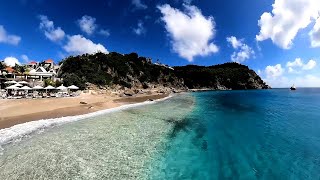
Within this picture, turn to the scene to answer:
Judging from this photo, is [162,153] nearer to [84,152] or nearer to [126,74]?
[84,152]

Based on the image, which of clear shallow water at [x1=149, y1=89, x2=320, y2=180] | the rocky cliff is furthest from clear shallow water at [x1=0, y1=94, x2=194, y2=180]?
the rocky cliff

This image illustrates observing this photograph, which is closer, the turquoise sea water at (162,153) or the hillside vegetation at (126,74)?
the turquoise sea water at (162,153)

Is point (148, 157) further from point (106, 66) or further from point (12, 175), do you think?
point (106, 66)

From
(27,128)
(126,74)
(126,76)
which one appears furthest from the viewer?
→ (126,74)

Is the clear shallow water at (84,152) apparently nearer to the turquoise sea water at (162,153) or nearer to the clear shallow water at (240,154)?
the turquoise sea water at (162,153)

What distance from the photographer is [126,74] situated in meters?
95.4

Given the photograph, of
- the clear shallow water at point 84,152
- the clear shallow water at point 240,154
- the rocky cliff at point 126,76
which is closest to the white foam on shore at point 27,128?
the clear shallow water at point 84,152

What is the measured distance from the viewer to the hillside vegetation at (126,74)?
Result: 7439cm

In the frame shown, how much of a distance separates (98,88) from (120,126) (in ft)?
162

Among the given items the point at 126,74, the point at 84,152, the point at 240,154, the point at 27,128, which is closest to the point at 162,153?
the point at 240,154

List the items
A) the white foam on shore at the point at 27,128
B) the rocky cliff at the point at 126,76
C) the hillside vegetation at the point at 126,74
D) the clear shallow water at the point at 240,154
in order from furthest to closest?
the hillside vegetation at the point at 126,74 < the rocky cliff at the point at 126,76 < the white foam on shore at the point at 27,128 < the clear shallow water at the point at 240,154

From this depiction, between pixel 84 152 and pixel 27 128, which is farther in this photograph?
pixel 27 128

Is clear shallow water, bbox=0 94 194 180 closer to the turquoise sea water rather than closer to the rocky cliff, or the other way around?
the turquoise sea water

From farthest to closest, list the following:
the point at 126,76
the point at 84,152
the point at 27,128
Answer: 1. the point at 126,76
2. the point at 27,128
3. the point at 84,152
